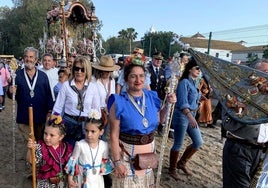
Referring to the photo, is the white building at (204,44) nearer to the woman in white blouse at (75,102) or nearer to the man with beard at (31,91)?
the woman in white blouse at (75,102)

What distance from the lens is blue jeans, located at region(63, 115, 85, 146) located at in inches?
147

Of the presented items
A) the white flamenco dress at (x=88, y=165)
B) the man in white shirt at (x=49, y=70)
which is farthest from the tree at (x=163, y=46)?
the white flamenco dress at (x=88, y=165)

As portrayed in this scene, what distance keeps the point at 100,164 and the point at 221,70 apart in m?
1.50

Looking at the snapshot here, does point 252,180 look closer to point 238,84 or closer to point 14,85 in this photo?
point 238,84

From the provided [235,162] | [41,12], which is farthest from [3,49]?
[235,162]

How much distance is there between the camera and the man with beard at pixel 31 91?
427 centimetres

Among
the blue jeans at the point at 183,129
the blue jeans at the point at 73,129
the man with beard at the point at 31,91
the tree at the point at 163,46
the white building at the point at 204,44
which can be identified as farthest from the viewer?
the tree at the point at 163,46

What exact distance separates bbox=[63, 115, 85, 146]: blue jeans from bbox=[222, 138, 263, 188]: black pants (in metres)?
1.75

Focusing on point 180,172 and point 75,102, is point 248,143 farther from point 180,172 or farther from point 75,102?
point 180,172

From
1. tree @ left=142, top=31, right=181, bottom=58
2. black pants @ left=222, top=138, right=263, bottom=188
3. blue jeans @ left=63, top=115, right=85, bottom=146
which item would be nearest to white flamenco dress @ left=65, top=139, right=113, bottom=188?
blue jeans @ left=63, top=115, right=85, bottom=146

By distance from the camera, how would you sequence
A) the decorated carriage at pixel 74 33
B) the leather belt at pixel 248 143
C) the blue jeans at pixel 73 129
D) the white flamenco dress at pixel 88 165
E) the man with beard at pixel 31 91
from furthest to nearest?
the decorated carriage at pixel 74 33 < the man with beard at pixel 31 91 < the blue jeans at pixel 73 129 < the white flamenco dress at pixel 88 165 < the leather belt at pixel 248 143

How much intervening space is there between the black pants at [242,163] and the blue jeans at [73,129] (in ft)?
5.76

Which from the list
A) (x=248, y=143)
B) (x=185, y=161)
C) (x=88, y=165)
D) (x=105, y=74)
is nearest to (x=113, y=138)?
(x=88, y=165)

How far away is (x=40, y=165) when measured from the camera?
3.12 m
